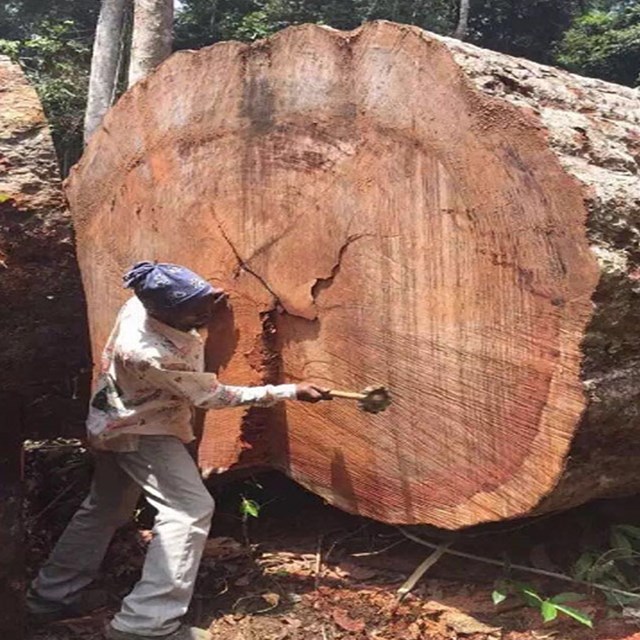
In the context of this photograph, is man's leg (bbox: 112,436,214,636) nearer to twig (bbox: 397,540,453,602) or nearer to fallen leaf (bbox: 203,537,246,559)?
fallen leaf (bbox: 203,537,246,559)

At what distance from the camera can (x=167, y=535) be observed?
271cm

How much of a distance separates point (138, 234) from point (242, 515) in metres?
1.10

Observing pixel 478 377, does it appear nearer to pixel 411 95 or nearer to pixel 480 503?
pixel 480 503

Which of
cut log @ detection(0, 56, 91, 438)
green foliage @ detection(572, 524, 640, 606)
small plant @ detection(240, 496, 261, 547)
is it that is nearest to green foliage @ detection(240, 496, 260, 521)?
small plant @ detection(240, 496, 261, 547)

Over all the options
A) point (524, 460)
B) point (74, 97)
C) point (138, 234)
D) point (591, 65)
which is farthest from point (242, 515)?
point (591, 65)

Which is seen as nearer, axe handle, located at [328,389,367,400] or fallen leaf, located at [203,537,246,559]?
axe handle, located at [328,389,367,400]

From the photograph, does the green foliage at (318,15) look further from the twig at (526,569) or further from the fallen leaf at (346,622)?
the fallen leaf at (346,622)

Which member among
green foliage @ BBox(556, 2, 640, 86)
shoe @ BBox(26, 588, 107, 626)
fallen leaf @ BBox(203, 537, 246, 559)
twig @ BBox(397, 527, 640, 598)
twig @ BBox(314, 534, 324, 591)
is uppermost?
green foliage @ BBox(556, 2, 640, 86)

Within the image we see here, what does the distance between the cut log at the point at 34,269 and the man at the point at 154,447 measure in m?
0.22

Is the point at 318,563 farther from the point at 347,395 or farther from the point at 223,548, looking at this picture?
the point at 347,395

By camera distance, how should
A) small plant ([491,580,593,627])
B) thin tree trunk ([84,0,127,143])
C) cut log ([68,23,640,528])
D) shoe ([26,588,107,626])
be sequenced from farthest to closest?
thin tree trunk ([84,0,127,143]) → shoe ([26,588,107,626]) → small plant ([491,580,593,627]) → cut log ([68,23,640,528])

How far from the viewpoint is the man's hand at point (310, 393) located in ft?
9.06

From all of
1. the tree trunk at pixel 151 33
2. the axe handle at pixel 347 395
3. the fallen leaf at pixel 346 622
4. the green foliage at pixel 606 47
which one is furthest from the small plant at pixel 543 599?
the green foliage at pixel 606 47

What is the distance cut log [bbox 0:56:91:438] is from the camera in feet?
8.04
